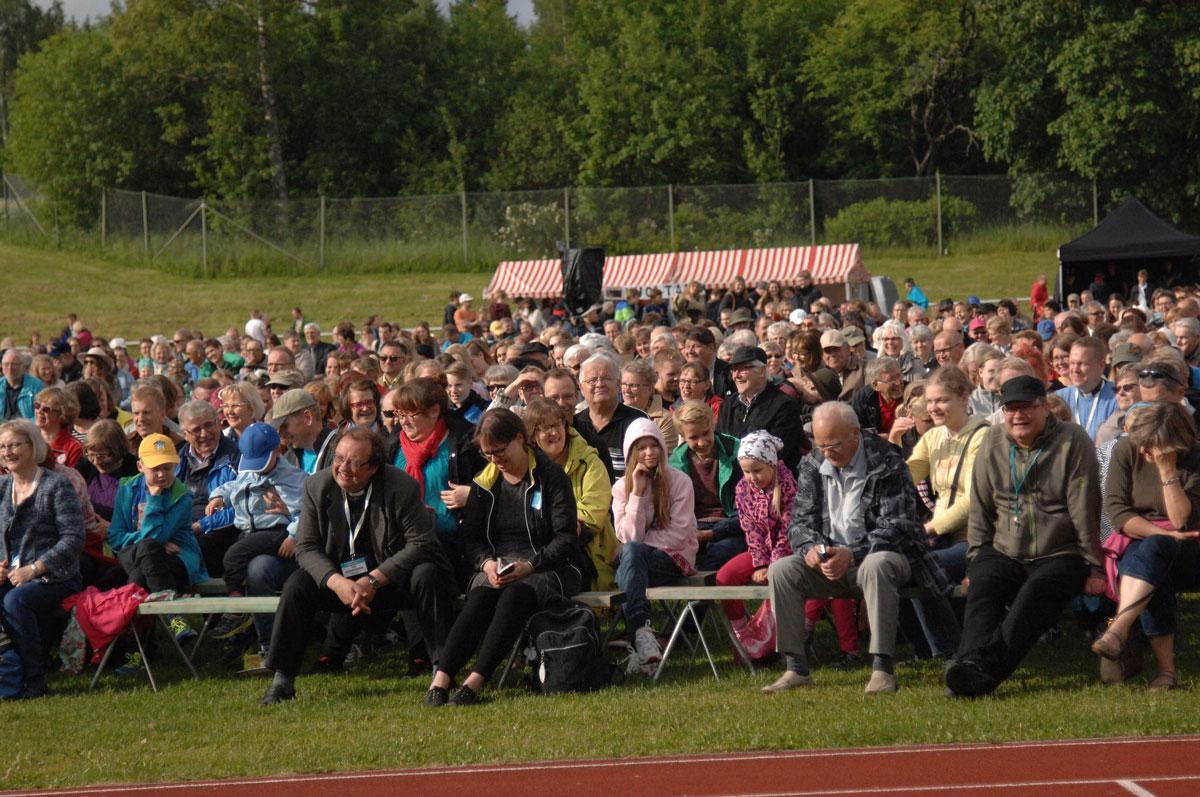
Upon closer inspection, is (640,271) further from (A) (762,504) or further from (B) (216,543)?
(A) (762,504)

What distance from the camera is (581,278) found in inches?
1010

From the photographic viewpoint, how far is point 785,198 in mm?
38156

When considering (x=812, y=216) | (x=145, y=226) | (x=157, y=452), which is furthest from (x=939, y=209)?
(x=157, y=452)

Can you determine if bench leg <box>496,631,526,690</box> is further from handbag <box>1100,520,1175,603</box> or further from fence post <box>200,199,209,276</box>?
fence post <box>200,199,209,276</box>

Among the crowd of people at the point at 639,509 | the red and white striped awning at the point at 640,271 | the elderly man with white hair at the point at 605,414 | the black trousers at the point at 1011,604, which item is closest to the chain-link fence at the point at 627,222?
the red and white striped awning at the point at 640,271

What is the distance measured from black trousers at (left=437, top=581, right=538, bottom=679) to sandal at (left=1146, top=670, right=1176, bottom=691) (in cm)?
296

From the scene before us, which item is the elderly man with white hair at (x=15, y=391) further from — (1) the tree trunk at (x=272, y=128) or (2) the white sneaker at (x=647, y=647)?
(1) the tree trunk at (x=272, y=128)

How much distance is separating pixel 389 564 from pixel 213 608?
3.38 feet

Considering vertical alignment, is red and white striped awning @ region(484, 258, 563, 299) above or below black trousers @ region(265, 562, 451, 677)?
above

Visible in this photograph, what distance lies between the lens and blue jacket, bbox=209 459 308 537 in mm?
8961

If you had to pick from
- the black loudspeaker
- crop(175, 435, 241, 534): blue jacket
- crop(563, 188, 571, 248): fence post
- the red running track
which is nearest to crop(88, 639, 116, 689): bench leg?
crop(175, 435, 241, 534): blue jacket

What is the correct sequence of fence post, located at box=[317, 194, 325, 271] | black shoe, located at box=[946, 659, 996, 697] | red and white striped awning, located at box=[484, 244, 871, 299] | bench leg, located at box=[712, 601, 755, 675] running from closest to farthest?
1. black shoe, located at box=[946, 659, 996, 697]
2. bench leg, located at box=[712, 601, 755, 675]
3. red and white striped awning, located at box=[484, 244, 871, 299]
4. fence post, located at box=[317, 194, 325, 271]

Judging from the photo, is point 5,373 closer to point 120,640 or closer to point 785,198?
point 120,640

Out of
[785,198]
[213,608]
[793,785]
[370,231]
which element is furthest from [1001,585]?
[370,231]
